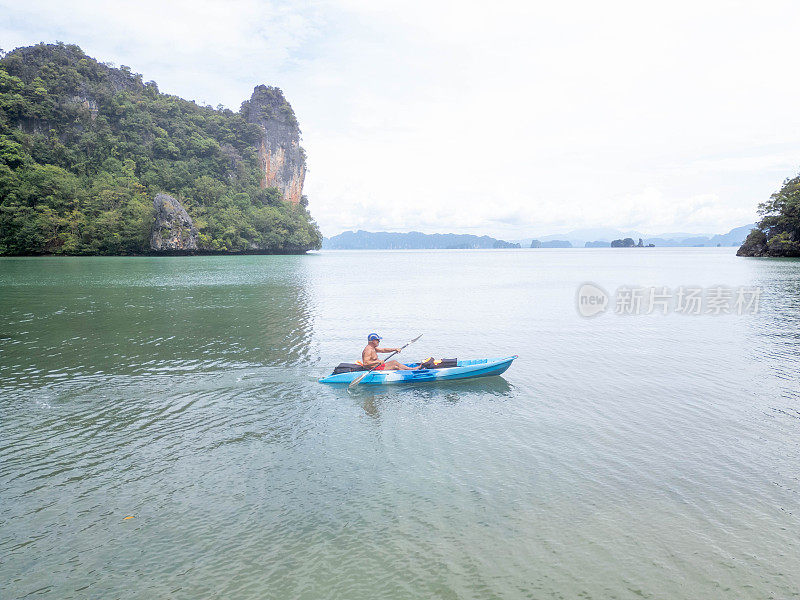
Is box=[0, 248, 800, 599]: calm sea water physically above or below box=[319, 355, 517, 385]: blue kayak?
below

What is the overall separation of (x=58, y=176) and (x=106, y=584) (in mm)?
95577

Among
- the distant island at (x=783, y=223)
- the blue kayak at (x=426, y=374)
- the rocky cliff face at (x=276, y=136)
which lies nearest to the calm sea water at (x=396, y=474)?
the blue kayak at (x=426, y=374)

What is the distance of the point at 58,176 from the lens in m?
79.9

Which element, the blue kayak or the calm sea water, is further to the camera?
the blue kayak

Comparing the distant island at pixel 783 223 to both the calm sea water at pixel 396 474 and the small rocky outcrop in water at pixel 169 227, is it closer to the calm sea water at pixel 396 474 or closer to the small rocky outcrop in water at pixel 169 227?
the calm sea water at pixel 396 474

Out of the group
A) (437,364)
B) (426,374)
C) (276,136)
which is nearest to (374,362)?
(426,374)

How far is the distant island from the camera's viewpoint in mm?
68938

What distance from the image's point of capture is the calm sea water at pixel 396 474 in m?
5.75

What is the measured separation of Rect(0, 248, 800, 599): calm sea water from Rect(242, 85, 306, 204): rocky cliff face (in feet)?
386

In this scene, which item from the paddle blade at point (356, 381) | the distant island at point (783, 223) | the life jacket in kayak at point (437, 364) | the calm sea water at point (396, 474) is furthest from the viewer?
the distant island at point (783, 223)

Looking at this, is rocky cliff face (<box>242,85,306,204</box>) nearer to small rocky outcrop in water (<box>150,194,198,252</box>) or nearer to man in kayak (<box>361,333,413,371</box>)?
small rocky outcrop in water (<box>150,194,198,252</box>)

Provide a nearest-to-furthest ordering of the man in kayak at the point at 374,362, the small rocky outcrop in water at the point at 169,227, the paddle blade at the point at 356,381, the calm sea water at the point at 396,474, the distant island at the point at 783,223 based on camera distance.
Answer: the calm sea water at the point at 396,474 → the paddle blade at the point at 356,381 → the man in kayak at the point at 374,362 → the distant island at the point at 783,223 → the small rocky outcrop in water at the point at 169,227

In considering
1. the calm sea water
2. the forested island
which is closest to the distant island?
the calm sea water

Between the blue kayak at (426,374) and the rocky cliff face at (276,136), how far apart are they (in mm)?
117471
